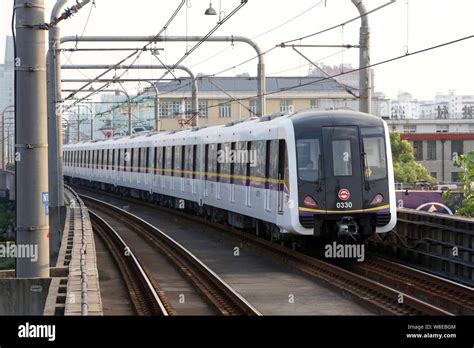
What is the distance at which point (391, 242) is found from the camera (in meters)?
18.6

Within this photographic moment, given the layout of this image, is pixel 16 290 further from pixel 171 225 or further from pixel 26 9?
pixel 171 225

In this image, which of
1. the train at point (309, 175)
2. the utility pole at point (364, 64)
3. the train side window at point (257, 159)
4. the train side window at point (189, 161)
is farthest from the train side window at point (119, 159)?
the utility pole at point (364, 64)

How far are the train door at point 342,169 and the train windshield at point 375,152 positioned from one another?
176 millimetres

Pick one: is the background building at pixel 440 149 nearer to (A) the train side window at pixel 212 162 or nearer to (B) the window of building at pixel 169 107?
(B) the window of building at pixel 169 107

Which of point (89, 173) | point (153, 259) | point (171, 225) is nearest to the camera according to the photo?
point (153, 259)

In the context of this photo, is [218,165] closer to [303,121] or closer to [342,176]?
[303,121]

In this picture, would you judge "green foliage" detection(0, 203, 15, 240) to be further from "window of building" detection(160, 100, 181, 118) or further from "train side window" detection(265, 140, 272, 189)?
"train side window" detection(265, 140, 272, 189)

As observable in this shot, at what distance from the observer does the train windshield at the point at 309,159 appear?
17.0 metres

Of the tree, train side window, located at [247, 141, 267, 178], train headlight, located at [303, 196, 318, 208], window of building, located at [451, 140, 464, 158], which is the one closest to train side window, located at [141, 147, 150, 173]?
train side window, located at [247, 141, 267, 178]

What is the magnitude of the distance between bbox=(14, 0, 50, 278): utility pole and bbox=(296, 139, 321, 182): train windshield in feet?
20.5

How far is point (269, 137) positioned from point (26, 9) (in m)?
7.91

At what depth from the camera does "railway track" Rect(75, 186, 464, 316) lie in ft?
39.8

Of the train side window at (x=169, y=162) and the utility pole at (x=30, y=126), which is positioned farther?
the train side window at (x=169, y=162)

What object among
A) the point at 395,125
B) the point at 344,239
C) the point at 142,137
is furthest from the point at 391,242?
the point at 395,125
